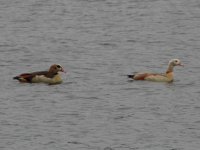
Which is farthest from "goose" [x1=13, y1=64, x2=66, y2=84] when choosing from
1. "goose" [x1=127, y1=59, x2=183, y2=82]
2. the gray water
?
"goose" [x1=127, y1=59, x2=183, y2=82]

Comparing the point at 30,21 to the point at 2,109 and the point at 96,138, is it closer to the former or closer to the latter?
the point at 2,109

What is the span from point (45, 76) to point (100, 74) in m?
2.33

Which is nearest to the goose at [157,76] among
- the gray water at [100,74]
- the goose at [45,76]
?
the gray water at [100,74]

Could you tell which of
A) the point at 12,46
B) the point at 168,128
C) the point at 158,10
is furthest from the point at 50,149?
the point at 158,10

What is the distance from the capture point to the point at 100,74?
136 feet

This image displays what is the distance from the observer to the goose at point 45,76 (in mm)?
39656

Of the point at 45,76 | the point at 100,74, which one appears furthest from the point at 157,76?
the point at 45,76

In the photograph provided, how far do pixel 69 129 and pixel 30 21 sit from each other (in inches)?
917

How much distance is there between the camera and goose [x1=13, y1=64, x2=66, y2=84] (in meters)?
39.7

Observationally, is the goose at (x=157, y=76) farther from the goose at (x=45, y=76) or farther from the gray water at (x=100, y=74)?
the goose at (x=45, y=76)

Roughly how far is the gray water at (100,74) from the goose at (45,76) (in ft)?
1.04

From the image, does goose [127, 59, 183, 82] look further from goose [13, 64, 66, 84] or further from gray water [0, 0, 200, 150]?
goose [13, 64, 66, 84]

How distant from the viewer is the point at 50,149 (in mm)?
30203

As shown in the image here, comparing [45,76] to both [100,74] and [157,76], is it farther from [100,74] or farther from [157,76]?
[157,76]
